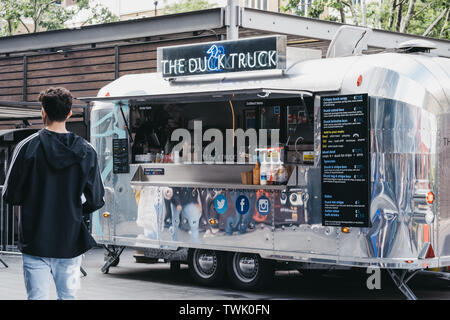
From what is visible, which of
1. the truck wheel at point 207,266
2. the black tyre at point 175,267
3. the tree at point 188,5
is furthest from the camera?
the tree at point 188,5

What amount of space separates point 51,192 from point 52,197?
32mm

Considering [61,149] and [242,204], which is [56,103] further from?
[242,204]

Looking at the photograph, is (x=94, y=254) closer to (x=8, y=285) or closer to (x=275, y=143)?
(x=8, y=285)

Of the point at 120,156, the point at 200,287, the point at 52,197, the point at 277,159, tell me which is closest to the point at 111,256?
the point at 120,156

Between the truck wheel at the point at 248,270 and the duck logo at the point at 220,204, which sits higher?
the duck logo at the point at 220,204

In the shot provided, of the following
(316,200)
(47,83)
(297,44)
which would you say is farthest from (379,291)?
(47,83)

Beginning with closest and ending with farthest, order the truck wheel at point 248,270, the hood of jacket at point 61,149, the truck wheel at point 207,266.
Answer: the hood of jacket at point 61,149 → the truck wheel at point 248,270 → the truck wheel at point 207,266

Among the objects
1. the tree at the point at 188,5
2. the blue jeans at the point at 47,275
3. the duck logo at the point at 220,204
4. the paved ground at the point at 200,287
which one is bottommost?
the paved ground at the point at 200,287

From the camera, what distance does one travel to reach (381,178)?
30.7ft

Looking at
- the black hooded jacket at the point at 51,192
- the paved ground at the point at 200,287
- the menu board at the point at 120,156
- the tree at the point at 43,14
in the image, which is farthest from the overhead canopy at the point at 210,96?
the tree at the point at 43,14

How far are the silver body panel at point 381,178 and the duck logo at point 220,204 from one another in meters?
0.10

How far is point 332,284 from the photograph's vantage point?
11.8m

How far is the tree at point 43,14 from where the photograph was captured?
111 feet

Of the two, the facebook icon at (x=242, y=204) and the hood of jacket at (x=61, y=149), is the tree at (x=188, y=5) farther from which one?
the hood of jacket at (x=61, y=149)
